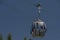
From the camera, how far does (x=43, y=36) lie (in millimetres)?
31125

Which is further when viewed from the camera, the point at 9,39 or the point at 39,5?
the point at 9,39

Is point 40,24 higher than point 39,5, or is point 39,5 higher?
point 39,5

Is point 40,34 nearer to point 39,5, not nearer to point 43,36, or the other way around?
point 43,36

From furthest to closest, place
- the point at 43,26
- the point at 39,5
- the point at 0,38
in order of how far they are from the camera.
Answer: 1. the point at 0,38
2. the point at 43,26
3. the point at 39,5

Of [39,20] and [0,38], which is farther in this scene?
[0,38]

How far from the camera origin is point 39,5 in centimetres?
2984

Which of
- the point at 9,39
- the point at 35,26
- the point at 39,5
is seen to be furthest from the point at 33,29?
the point at 9,39

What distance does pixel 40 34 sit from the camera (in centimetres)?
3138

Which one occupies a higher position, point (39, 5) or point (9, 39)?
point (39, 5)

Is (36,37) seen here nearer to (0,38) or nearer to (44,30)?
(44,30)

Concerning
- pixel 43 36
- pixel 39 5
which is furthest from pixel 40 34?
pixel 39 5

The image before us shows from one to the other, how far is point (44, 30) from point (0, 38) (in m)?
10.6

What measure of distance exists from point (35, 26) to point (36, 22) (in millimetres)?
1740

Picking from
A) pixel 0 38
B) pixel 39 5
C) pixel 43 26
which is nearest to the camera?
pixel 39 5
